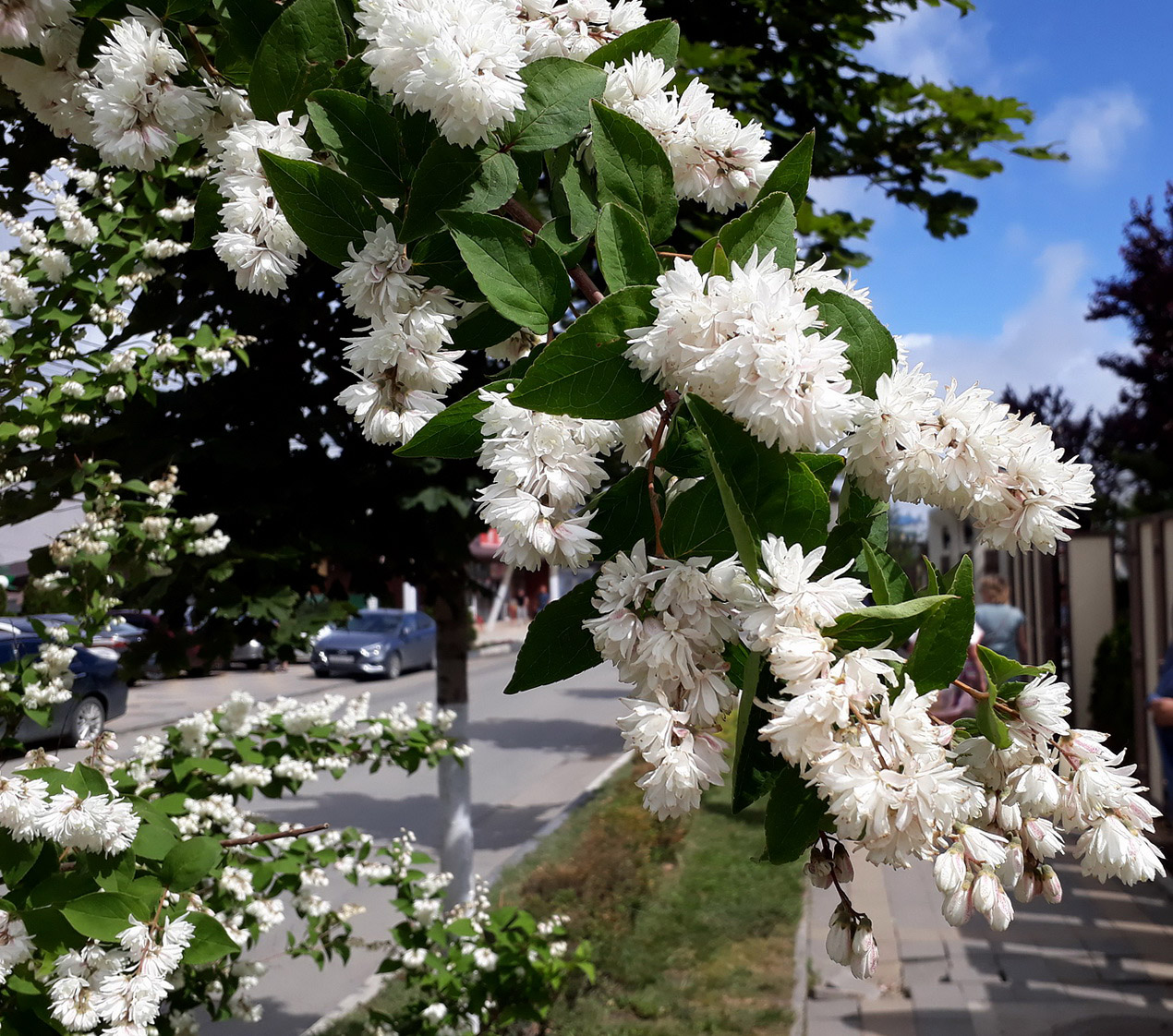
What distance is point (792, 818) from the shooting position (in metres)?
0.82

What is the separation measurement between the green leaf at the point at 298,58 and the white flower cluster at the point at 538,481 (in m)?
0.48

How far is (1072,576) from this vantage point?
9.60 metres

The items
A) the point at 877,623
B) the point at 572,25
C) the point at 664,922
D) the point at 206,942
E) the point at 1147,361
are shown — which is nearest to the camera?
the point at 877,623

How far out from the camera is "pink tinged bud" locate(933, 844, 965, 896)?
782 millimetres

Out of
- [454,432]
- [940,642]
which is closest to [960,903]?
[940,642]

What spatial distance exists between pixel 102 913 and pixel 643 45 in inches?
63.2

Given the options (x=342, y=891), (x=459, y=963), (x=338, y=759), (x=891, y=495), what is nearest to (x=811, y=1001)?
(x=459, y=963)

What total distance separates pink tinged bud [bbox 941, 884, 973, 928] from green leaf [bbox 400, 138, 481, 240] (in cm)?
79

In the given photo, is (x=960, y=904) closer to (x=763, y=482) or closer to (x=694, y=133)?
(x=763, y=482)

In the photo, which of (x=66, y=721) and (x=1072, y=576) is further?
(x=1072, y=576)

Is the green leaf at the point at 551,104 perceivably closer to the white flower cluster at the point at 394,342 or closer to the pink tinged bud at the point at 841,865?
the white flower cluster at the point at 394,342

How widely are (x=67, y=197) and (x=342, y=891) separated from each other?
6287 millimetres

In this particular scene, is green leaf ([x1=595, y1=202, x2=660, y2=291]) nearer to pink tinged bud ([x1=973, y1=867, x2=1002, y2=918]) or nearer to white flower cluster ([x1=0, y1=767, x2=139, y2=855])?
pink tinged bud ([x1=973, y1=867, x2=1002, y2=918])

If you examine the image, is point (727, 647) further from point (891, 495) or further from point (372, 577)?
point (372, 577)
